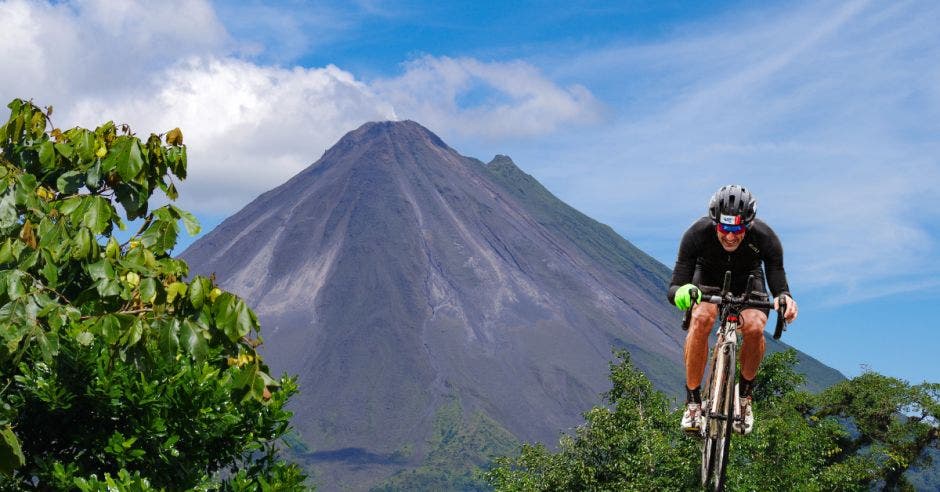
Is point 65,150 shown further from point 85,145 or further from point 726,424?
point 726,424

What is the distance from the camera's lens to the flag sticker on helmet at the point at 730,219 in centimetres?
784

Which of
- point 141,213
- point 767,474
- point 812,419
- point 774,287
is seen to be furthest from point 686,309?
point 812,419

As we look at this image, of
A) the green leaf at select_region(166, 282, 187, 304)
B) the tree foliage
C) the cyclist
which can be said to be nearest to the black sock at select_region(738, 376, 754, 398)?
the cyclist

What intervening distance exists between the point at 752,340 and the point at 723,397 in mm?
558

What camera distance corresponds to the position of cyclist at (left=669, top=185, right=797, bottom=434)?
791 centimetres

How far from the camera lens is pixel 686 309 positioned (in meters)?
8.05

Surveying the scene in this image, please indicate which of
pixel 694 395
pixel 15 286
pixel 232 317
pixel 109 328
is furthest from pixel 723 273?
pixel 15 286

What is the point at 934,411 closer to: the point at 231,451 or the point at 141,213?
the point at 231,451

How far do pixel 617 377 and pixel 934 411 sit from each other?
86.6 ft

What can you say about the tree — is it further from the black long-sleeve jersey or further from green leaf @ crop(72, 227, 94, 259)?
the black long-sleeve jersey

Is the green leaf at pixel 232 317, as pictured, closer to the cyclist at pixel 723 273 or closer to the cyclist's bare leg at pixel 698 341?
the cyclist at pixel 723 273

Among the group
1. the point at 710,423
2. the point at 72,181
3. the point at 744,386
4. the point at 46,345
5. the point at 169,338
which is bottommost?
the point at 46,345

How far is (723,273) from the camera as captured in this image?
8375mm

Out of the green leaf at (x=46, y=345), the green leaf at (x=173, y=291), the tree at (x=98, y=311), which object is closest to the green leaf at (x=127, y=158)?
the tree at (x=98, y=311)
